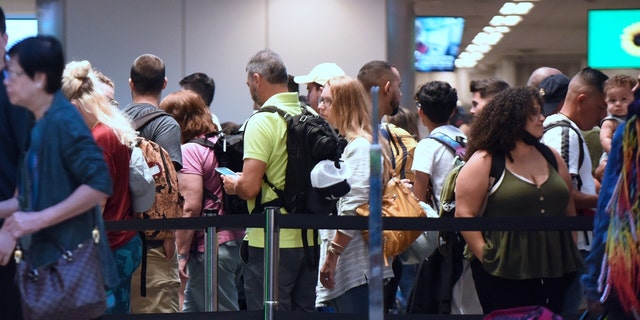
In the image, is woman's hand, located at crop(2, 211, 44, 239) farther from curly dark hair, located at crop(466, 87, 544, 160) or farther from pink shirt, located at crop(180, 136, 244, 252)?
pink shirt, located at crop(180, 136, 244, 252)

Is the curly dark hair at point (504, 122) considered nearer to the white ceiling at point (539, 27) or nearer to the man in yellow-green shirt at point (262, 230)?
the man in yellow-green shirt at point (262, 230)

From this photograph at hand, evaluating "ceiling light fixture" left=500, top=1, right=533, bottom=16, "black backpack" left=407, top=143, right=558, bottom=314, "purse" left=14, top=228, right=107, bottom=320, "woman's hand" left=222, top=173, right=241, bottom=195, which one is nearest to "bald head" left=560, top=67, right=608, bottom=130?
"black backpack" left=407, top=143, right=558, bottom=314

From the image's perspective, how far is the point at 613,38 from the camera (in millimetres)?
12773

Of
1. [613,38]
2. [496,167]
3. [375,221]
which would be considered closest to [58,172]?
[375,221]

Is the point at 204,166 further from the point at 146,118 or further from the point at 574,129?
the point at 574,129

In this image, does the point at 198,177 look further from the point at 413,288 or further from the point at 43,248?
the point at 43,248

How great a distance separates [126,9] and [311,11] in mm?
2023

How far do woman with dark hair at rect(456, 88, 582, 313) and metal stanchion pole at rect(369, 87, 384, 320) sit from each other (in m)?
1.77

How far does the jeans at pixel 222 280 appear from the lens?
6.85 meters

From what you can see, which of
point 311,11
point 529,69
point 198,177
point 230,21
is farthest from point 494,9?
point 198,177

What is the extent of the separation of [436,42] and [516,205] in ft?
21.3

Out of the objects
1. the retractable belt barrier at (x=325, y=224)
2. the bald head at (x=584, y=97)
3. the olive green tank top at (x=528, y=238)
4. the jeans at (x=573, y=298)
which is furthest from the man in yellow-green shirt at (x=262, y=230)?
the bald head at (x=584, y=97)

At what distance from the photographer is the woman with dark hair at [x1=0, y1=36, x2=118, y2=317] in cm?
439

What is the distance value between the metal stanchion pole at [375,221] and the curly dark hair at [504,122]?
73.6 inches
